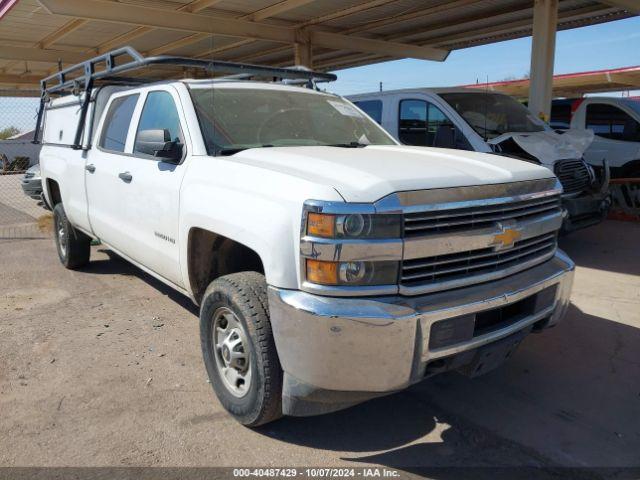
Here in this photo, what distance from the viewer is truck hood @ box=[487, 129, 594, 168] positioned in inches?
277

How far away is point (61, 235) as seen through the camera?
261 inches

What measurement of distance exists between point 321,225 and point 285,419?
1.35 m

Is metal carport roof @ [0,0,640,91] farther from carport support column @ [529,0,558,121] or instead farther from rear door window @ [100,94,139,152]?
rear door window @ [100,94,139,152]

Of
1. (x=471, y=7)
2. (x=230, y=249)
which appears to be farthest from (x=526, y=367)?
(x=471, y=7)

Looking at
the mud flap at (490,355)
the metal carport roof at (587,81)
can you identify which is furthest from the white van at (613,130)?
the mud flap at (490,355)

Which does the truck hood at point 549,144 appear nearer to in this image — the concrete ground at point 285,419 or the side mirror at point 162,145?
the concrete ground at point 285,419

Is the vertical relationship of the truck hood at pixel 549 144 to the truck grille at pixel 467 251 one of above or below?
above

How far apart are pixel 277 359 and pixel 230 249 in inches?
37.4

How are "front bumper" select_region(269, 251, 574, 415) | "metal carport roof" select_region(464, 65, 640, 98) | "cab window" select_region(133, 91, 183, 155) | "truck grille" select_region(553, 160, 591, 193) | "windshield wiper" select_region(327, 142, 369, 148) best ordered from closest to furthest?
"front bumper" select_region(269, 251, 574, 415)
"cab window" select_region(133, 91, 183, 155)
"windshield wiper" select_region(327, 142, 369, 148)
"truck grille" select_region(553, 160, 591, 193)
"metal carport roof" select_region(464, 65, 640, 98)

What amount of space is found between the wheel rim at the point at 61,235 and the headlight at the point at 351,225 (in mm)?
4697

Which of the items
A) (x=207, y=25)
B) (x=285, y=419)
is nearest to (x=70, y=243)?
(x=285, y=419)

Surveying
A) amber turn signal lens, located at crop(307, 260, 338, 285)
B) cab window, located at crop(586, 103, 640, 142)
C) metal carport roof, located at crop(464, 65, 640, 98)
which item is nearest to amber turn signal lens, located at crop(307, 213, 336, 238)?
amber turn signal lens, located at crop(307, 260, 338, 285)

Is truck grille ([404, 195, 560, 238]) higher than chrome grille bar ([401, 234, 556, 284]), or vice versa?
truck grille ([404, 195, 560, 238])

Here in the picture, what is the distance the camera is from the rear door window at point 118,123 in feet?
15.4
